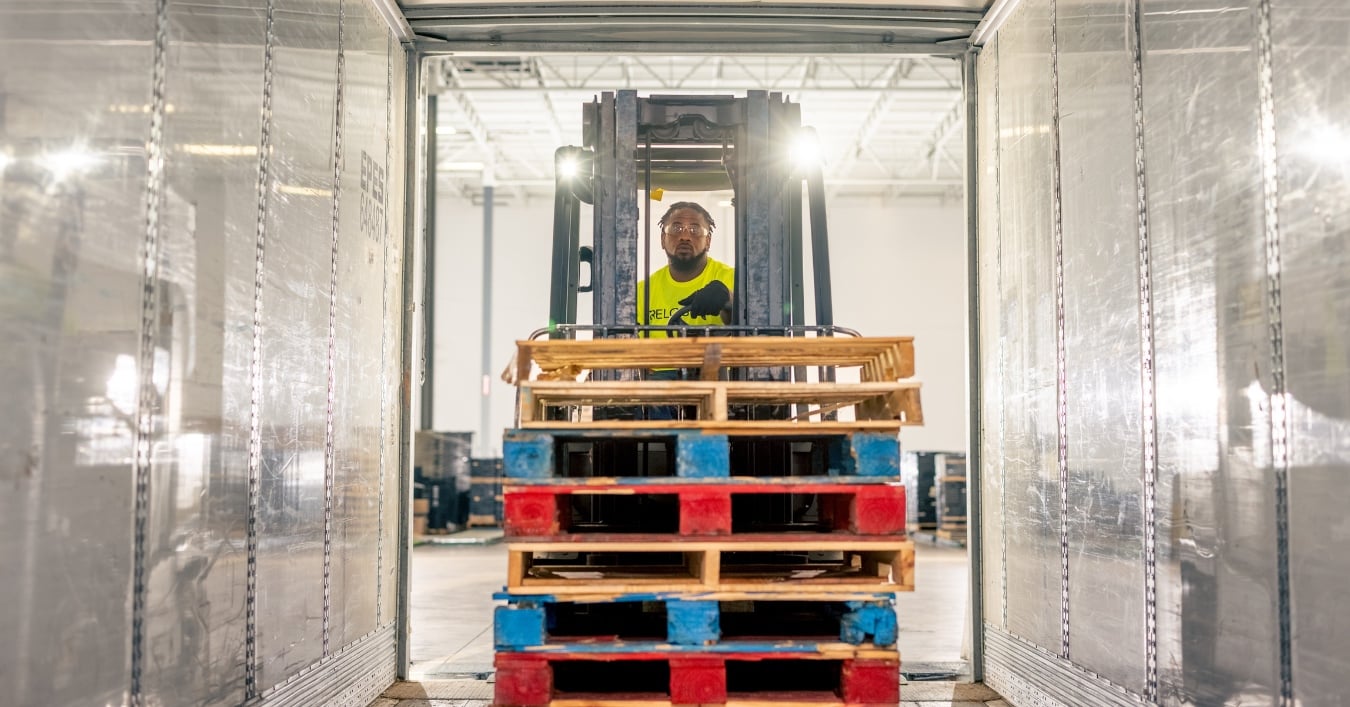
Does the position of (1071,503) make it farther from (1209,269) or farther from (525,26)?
(525,26)

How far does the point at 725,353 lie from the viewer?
4.70 metres

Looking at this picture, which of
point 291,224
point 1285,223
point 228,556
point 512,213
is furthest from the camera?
point 512,213

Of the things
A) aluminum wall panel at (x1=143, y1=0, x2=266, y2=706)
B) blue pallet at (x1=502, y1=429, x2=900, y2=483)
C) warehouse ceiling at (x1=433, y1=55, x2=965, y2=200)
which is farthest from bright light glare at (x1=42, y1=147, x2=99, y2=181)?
warehouse ceiling at (x1=433, y1=55, x2=965, y2=200)

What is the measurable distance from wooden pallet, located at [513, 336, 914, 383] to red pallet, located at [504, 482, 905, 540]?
1.58 ft

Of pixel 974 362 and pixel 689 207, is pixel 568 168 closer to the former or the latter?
pixel 689 207

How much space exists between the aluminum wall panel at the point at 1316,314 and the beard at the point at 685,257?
11.3ft

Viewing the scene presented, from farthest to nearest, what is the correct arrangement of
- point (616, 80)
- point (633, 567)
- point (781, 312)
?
point (616, 80) → point (781, 312) → point (633, 567)

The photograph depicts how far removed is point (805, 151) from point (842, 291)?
17920 millimetres

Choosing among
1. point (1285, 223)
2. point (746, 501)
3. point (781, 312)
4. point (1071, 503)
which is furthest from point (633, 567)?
point (1285, 223)

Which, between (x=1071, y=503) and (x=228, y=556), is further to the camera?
(x=1071, y=503)

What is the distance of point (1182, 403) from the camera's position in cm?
358

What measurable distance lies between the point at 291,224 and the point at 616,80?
14.2 metres

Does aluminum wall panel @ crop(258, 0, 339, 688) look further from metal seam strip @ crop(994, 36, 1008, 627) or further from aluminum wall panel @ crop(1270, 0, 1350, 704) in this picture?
metal seam strip @ crop(994, 36, 1008, 627)

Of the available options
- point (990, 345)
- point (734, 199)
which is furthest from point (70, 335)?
point (990, 345)
